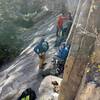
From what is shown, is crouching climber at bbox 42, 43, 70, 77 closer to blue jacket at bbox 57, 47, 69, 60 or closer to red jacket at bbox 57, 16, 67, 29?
blue jacket at bbox 57, 47, 69, 60

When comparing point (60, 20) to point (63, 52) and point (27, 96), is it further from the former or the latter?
point (27, 96)

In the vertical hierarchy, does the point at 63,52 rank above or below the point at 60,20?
below

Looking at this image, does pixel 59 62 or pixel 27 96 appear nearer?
pixel 27 96

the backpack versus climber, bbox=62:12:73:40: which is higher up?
climber, bbox=62:12:73:40

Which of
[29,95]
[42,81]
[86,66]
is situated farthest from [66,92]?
[42,81]

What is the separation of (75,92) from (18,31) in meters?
17.0

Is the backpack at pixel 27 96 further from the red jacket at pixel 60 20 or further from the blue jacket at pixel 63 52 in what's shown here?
the red jacket at pixel 60 20

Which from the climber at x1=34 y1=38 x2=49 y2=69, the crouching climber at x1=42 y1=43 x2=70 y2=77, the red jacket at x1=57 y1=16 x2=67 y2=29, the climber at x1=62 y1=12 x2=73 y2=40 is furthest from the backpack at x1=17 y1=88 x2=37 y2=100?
the red jacket at x1=57 y1=16 x2=67 y2=29

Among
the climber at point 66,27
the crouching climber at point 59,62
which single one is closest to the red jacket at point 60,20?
the climber at point 66,27

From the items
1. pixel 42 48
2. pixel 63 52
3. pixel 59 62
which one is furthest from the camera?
pixel 42 48

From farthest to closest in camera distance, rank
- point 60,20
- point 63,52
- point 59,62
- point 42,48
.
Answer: point 60,20
point 42,48
point 59,62
point 63,52

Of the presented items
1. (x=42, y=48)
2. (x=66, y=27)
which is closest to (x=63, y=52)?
(x=42, y=48)

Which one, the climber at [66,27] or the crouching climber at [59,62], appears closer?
the crouching climber at [59,62]

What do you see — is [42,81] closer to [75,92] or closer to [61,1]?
[75,92]
